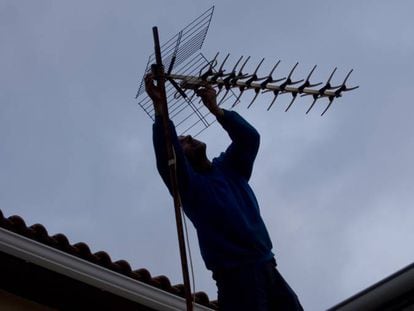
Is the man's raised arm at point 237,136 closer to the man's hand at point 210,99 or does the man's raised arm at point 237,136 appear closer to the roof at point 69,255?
the man's hand at point 210,99

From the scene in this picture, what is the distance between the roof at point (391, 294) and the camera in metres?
3.95

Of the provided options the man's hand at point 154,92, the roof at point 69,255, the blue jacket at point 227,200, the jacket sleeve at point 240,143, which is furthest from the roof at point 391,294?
the roof at point 69,255

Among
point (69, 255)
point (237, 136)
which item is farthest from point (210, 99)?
point (69, 255)

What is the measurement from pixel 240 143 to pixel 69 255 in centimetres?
163

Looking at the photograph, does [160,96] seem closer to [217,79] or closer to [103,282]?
[217,79]

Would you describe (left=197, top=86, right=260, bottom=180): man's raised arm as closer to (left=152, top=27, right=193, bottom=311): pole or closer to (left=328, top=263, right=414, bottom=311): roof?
(left=152, top=27, right=193, bottom=311): pole

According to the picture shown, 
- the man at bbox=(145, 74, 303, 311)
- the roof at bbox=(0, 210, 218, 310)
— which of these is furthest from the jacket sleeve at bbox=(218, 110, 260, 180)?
the roof at bbox=(0, 210, 218, 310)

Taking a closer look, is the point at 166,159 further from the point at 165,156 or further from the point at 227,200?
the point at 227,200

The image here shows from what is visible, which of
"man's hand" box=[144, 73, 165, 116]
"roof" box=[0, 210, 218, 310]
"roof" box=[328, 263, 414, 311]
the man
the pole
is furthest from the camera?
"roof" box=[0, 210, 218, 310]

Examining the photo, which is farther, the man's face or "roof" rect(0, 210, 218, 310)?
"roof" rect(0, 210, 218, 310)

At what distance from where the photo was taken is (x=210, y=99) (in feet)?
17.8

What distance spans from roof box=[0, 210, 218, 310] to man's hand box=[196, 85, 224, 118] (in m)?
1.57

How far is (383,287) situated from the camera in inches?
156

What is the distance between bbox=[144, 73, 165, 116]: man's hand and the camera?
17.3 feet
